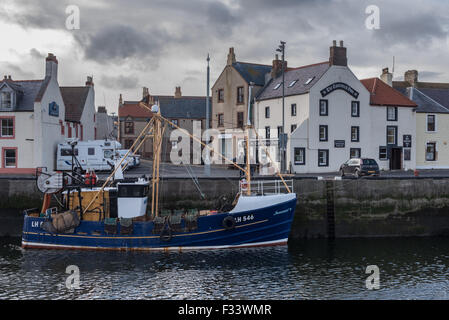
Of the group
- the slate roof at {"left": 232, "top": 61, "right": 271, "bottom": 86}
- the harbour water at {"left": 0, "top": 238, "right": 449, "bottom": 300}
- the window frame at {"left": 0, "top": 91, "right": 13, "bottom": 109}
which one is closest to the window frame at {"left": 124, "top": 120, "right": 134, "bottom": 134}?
the slate roof at {"left": 232, "top": 61, "right": 271, "bottom": 86}

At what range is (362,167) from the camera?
1372 inches

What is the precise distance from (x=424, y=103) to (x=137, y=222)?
3567 cm

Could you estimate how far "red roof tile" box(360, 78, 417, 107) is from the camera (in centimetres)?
4541

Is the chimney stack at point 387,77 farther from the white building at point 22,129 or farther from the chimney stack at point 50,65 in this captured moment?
the white building at point 22,129

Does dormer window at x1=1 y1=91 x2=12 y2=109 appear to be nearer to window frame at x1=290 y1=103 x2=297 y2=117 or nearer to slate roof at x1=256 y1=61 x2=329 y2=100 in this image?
slate roof at x1=256 y1=61 x2=329 y2=100

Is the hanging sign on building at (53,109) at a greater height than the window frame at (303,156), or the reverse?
the hanging sign on building at (53,109)

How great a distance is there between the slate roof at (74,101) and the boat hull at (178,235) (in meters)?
25.1

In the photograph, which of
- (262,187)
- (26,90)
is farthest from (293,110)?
(26,90)

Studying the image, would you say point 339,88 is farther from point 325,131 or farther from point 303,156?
point 303,156

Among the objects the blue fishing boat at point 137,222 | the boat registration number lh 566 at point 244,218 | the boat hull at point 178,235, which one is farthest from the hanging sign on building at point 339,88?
the boat registration number lh 566 at point 244,218

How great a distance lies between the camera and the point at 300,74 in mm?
46625

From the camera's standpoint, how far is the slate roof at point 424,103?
48062 millimetres
